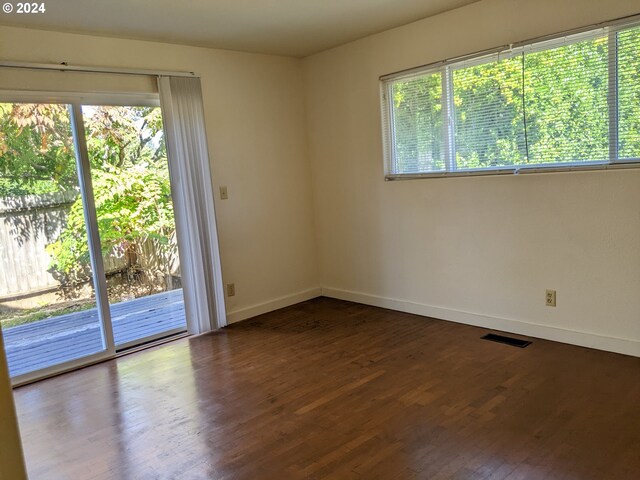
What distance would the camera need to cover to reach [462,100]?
3.81m

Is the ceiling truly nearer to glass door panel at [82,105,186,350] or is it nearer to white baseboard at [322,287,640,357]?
glass door panel at [82,105,186,350]

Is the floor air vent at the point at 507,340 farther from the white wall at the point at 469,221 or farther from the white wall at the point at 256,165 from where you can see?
the white wall at the point at 256,165

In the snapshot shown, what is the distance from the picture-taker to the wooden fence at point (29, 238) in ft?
11.3

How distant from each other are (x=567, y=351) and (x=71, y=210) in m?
3.67

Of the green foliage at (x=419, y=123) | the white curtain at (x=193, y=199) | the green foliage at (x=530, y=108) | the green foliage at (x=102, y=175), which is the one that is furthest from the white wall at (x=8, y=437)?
the green foliage at (x=419, y=123)

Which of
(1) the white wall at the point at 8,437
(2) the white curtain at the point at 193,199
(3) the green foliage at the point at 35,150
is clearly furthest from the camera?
(2) the white curtain at the point at 193,199

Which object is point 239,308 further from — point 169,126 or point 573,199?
point 573,199

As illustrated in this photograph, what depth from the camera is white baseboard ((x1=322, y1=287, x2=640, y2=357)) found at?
128 inches

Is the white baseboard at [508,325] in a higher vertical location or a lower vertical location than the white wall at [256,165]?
lower

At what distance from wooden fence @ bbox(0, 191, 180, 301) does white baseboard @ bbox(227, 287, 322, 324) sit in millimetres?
1552

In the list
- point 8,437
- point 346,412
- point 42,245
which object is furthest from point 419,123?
point 8,437

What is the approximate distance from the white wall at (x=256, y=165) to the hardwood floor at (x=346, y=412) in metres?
0.99

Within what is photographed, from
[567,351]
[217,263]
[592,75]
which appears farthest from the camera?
[217,263]

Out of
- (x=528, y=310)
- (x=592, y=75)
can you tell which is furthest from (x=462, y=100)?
(x=528, y=310)
